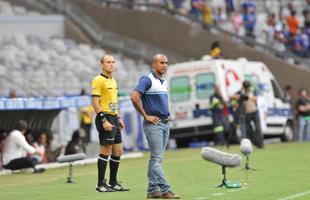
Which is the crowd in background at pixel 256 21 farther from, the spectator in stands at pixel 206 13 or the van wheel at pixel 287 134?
the van wheel at pixel 287 134

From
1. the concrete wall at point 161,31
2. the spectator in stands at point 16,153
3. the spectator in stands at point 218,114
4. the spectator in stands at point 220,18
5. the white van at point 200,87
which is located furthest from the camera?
the spectator in stands at point 220,18

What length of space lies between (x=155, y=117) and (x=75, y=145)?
1090 centimetres

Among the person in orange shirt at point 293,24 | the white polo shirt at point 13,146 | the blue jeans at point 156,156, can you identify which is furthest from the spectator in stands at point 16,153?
the person in orange shirt at point 293,24

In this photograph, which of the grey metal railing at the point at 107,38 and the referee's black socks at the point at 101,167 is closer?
the referee's black socks at the point at 101,167

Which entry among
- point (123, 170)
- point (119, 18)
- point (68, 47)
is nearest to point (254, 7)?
point (119, 18)

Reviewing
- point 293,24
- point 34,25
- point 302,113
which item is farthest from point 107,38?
point 302,113

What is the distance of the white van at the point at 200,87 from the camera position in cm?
3497

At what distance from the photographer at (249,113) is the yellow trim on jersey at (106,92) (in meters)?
12.3

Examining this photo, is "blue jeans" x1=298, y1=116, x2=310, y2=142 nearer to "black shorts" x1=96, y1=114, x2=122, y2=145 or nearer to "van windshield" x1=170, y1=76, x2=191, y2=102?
"van windshield" x1=170, y1=76, x2=191, y2=102

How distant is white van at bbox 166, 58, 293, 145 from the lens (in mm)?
34969

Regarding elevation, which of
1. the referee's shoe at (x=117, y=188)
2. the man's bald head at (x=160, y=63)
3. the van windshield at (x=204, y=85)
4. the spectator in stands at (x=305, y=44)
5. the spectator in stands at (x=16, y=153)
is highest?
the spectator in stands at (x=305, y=44)

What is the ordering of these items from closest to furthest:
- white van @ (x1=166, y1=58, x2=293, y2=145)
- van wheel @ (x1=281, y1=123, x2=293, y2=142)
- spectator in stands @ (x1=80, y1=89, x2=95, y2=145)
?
spectator in stands @ (x1=80, y1=89, x2=95, y2=145), white van @ (x1=166, y1=58, x2=293, y2=145), van wheel @ (x1=281, y1=123, x2=293, y2=142)

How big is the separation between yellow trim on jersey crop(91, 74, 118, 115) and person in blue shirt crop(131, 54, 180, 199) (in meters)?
1.60

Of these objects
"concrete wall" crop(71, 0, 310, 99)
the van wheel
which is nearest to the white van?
the van wheel
